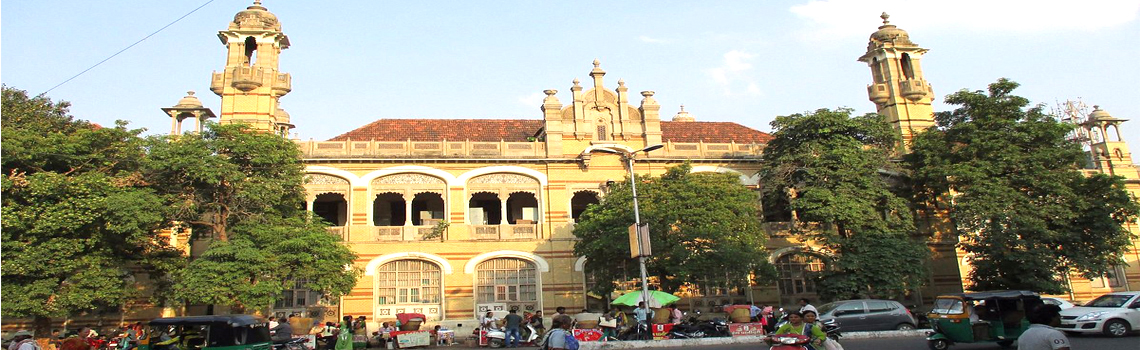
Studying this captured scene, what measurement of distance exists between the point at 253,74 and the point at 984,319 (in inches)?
1055

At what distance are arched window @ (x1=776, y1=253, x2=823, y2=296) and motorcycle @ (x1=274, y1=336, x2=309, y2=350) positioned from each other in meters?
18.8

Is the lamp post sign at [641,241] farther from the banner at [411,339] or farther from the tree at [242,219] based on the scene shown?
the tree at [242,219]

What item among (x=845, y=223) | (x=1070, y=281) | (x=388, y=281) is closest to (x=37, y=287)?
(x=388, y=281)

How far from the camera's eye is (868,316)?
67.7 ft

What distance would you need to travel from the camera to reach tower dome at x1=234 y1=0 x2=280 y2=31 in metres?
31.3

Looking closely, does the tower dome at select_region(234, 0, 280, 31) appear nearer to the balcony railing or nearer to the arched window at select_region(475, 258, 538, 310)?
the balcony railing

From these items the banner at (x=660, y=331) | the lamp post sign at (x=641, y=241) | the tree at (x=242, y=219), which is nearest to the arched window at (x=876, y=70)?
the lamp post sign at (x=641, y=241)

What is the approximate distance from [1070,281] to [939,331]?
24259 mm

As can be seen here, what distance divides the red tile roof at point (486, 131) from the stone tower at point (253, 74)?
10.7ft

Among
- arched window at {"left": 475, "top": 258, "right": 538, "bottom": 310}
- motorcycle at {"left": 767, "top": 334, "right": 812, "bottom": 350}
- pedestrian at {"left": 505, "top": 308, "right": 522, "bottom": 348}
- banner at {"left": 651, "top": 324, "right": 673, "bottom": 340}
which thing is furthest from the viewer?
arched window at {"left": 475, "top": 258, "right": 538, "bottom": 310}

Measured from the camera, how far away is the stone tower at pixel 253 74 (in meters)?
30.1

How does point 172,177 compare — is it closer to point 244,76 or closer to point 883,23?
point 244,76

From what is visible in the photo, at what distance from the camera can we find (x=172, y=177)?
82.0ft

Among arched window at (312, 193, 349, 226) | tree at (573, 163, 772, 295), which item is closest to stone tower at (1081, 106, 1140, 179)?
tree at (573, 163, 772, 295)
